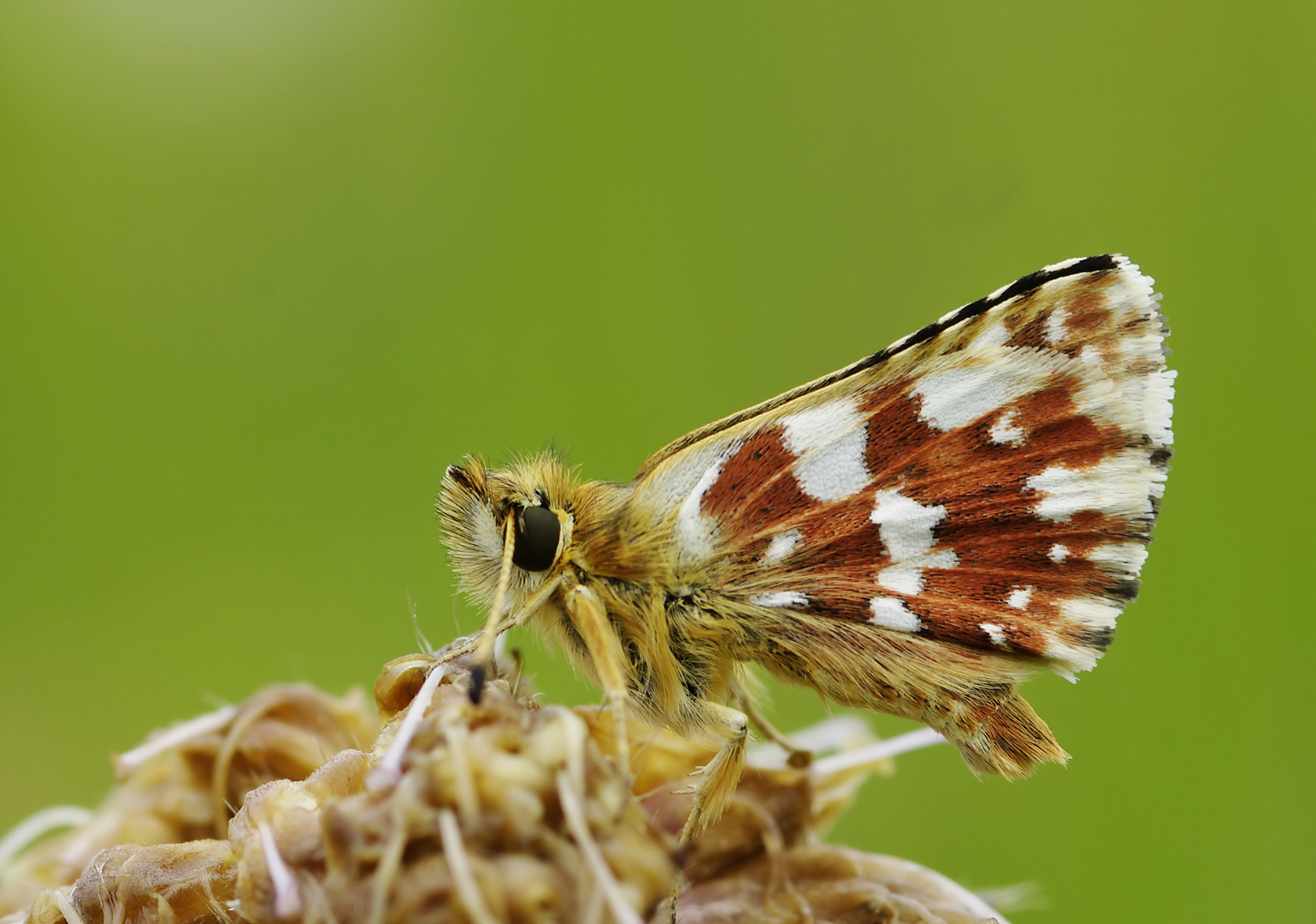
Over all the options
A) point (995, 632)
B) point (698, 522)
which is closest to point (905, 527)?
point (995, 632)

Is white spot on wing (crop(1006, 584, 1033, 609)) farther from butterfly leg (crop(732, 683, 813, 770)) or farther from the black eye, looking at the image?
the black eye

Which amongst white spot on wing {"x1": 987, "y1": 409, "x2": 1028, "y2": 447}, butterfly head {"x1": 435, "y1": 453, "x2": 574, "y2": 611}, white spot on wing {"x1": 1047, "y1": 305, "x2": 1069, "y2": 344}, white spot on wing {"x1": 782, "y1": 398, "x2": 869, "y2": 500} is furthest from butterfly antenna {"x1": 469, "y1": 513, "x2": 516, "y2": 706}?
white spot on wing {"x1": 1047, "y1": 305, "x2": 1069, "y2": 344}

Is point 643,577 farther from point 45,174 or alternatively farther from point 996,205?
point 45,174

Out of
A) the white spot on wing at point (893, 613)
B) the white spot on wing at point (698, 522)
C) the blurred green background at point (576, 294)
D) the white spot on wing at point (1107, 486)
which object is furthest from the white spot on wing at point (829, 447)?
the blurred green background at point (576, 294)

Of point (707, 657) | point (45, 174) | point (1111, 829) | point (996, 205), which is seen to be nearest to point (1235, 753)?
point (1111, 829)

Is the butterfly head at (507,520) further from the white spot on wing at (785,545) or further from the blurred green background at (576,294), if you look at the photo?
the blurred green background at (576,294)

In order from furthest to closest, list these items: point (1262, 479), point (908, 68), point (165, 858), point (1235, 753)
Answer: point (908, 68) < point (1262, 479) < point (1235, 753) < point (165, 858)
